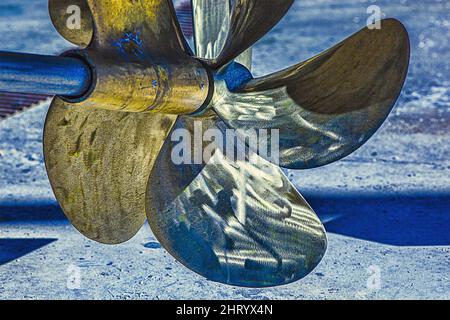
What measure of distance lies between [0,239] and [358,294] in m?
1.72

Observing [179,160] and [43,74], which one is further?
[179,160]

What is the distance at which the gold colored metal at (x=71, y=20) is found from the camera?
3461 millimetres

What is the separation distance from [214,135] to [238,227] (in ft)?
1.20

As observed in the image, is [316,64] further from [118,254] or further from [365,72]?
[118,254]

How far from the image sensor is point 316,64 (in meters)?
3.34

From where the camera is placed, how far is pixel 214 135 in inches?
141

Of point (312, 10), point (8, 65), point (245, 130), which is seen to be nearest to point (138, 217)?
point (245, 130)

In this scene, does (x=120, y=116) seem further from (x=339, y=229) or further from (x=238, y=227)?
(x=339, y=229)

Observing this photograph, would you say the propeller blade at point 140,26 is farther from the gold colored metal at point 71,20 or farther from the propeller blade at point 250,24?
the gold colored metal at point 71,20

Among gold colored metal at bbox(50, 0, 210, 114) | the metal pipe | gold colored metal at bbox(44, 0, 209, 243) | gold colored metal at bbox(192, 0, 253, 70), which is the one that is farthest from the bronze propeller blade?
the metal pipe

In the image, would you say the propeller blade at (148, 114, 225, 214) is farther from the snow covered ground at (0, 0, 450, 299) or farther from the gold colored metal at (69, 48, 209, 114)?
the snow covered ground at (0, 0, 450, 299)

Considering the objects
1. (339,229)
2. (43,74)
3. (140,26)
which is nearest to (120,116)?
(140,26)

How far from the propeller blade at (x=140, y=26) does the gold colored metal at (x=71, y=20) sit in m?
0.31

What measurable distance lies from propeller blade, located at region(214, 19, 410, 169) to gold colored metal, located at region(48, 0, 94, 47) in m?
0.60
